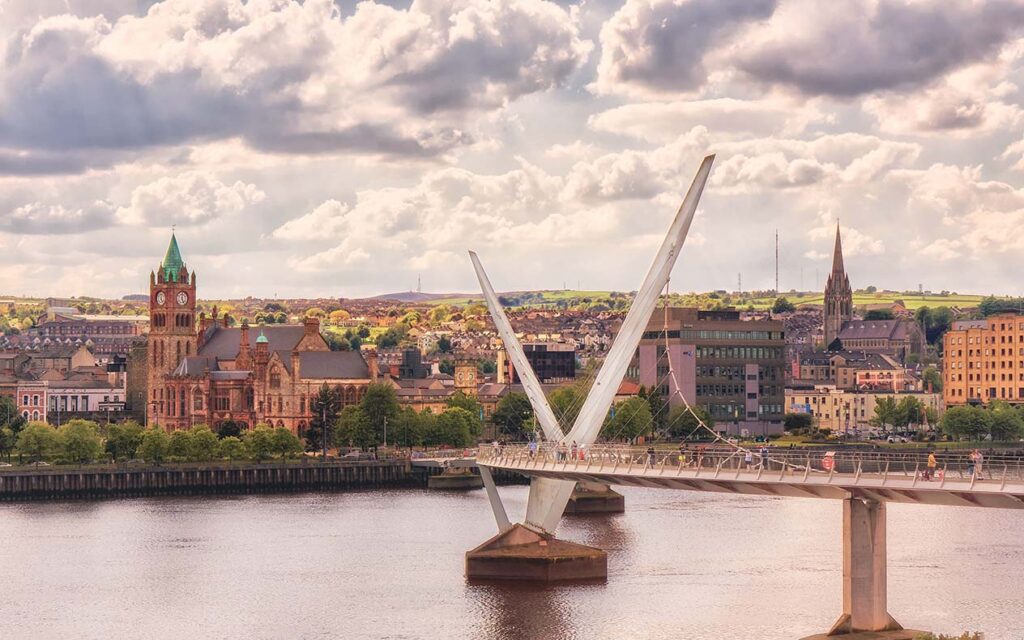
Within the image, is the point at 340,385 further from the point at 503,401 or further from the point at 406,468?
the point at 406,468

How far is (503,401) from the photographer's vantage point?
191 m

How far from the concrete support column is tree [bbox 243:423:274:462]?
107 metres

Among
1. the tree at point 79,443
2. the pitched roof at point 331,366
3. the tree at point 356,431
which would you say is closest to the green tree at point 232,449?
the tree at point 79,443

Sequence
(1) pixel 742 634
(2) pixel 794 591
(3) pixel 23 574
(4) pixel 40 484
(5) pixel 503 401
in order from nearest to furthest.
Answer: (1) pixel 742 634 → (2) pixel 794 591 → (3) pixel 23 574 → (4) pixel 40 484 → (5) pixel 503 401

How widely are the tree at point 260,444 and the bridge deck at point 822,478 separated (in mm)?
86770

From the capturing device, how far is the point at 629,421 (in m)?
170

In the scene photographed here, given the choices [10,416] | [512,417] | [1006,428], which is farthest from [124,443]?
[1006,428]

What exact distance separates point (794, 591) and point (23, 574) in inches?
1331

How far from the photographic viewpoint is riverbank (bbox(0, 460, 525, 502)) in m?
144

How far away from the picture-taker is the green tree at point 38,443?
520 ft

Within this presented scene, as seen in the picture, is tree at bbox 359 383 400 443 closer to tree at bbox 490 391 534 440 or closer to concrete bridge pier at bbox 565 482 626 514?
tree at bbox 490 391 534 440

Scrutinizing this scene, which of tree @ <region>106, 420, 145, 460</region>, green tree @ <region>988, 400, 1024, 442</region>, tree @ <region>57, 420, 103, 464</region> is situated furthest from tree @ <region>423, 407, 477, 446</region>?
green tree @ <region>988, 400, 1024, 442</region>

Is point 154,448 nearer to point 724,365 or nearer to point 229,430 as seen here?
point 229,430

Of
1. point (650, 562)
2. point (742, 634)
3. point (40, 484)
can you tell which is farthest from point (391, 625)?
point (40, 484)
